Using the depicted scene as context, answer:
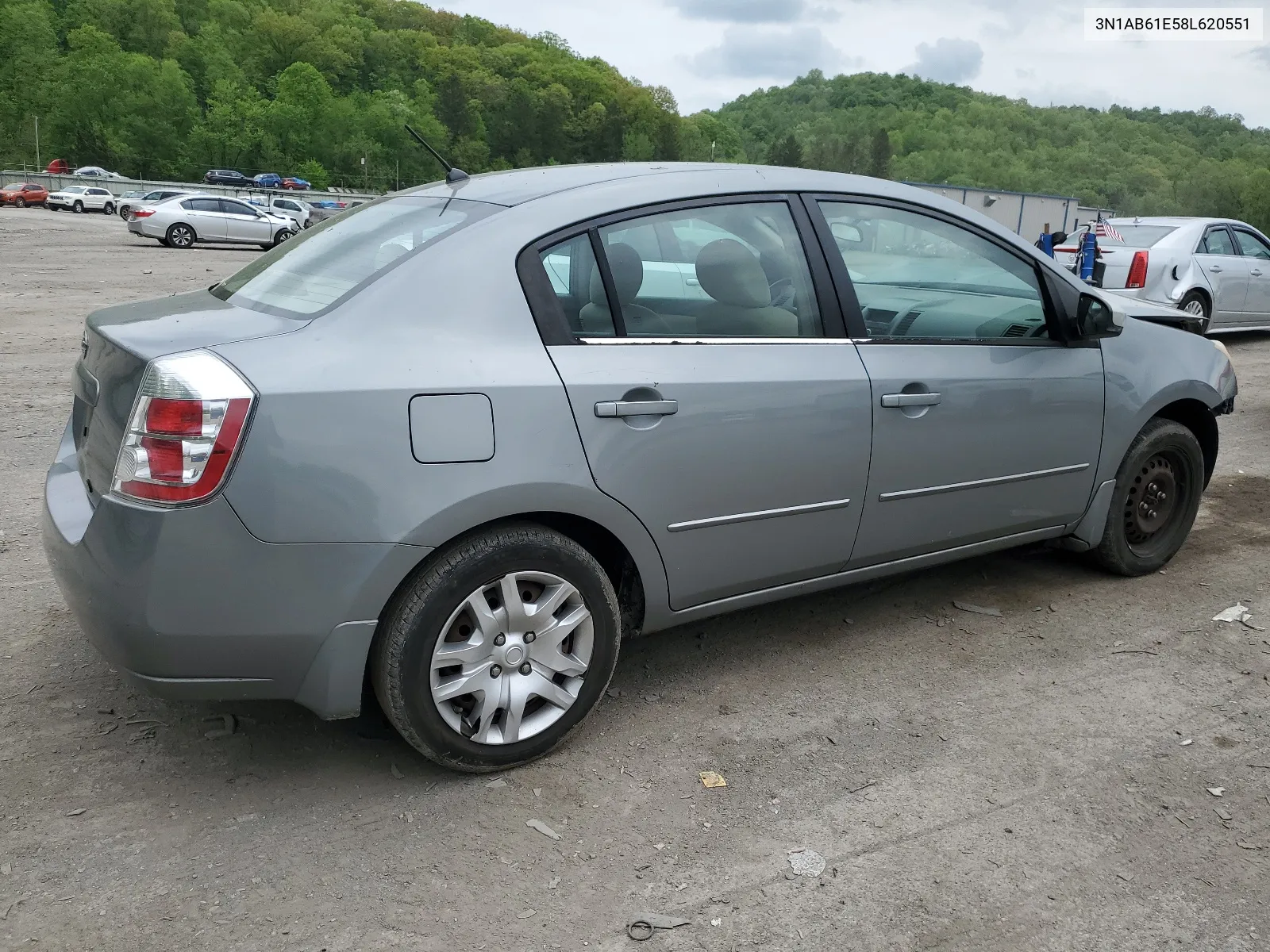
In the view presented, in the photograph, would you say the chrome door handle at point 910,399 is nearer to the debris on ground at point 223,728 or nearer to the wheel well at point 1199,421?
the wheel well at point 1199,421

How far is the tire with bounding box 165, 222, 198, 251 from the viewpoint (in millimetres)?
27078

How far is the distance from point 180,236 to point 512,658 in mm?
27590

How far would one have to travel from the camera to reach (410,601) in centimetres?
277

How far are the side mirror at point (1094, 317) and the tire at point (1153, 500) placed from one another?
610 millimetres

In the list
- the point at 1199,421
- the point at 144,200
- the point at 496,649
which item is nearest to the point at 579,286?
the point at 496,649

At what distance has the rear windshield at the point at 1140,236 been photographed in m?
12.5

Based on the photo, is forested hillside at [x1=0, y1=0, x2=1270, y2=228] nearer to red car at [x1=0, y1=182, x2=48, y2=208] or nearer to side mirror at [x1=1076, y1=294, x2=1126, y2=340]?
red car at [x1=0, y1=182, x2=48, y2=208]

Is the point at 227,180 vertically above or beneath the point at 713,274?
above

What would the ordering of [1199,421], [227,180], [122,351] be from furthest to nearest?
[227,180]
[1199,421]
[122,351]

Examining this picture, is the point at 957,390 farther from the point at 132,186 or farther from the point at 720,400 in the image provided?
the point at 132,186

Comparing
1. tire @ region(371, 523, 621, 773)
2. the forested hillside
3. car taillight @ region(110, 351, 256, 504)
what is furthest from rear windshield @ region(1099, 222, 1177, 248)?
Result: the forested hillside

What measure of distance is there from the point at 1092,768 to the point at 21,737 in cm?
316

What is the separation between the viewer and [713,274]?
3348mm

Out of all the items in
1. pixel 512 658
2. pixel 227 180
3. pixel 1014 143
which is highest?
pixel 1014 143
